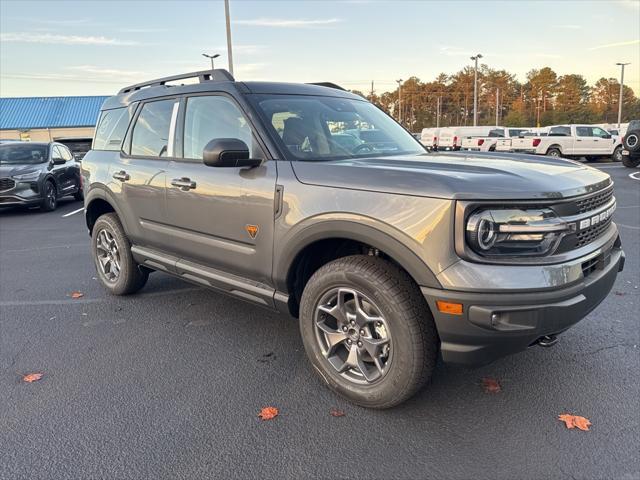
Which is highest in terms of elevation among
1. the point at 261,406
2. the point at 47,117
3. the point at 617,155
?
the point at 47,117

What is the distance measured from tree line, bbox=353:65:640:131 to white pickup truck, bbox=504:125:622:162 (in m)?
60.0

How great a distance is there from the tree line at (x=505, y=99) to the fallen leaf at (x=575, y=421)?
8401 centimetres

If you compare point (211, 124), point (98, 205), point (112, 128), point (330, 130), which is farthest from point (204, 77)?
point (98, 205)

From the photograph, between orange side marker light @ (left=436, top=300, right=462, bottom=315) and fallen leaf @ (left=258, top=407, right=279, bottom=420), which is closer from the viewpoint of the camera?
orange side marker light @ (left=436, top=300, right=462, bottom=315)

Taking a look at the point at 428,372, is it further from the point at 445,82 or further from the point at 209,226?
the point at 445,82

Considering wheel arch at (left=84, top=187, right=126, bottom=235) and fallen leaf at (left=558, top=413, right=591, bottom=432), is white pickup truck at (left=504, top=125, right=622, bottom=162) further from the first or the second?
fallen leaf at (left=558, top=413, right=591, bottom=432)

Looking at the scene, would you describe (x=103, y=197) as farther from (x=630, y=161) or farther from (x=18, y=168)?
(x=630, y=161)

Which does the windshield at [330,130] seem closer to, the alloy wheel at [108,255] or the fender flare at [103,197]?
the fender flare at [103,197]

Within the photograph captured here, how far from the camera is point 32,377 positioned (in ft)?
11.1

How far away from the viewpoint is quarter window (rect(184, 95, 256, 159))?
348cm

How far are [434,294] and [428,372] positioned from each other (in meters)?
0.49

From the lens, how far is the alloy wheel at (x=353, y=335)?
111 inches

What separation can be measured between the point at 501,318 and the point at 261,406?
58.6 inches

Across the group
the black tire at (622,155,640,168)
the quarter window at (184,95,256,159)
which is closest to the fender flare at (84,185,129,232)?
the quarter window at (184,95,256,159)
